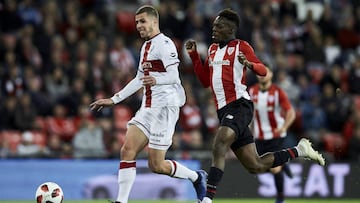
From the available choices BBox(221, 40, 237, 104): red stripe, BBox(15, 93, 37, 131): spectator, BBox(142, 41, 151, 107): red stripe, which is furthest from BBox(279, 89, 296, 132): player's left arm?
BBox(15, 93, 37, 131): spectator

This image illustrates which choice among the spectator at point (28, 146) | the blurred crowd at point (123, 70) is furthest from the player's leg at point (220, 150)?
the spectator at point (28, 146)

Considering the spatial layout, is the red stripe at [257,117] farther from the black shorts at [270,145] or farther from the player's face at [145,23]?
the player's face at [145,23]

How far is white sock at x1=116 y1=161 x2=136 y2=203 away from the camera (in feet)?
34.9

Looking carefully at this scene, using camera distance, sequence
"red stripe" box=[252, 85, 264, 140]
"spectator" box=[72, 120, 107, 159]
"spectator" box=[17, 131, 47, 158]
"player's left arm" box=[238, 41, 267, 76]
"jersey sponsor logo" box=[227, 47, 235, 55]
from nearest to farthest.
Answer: "player's left arm" box=[238, 41, 267, 76] → "jersey sponsor logo" box=[227, 47, 235, 55] → "red stripe" box=[252, 85, 264, 140] → "spectator" box=[17, 131, 47, 158] → "spectator" box=[72, 120, 107, 159]

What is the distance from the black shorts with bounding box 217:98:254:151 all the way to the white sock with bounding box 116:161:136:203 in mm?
1127

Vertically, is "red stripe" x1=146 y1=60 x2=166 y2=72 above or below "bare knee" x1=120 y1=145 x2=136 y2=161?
above

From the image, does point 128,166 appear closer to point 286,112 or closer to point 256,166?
point 256,166

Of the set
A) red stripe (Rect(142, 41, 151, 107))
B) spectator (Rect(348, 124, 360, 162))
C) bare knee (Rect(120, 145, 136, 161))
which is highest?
red stripe (Rect(142, 41, 151, 107))

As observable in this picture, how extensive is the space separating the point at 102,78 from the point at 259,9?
16.0ft

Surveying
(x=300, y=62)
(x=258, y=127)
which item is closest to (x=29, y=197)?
(x=258, y=127)

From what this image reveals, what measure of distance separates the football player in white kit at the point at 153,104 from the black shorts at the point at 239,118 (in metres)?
0.58

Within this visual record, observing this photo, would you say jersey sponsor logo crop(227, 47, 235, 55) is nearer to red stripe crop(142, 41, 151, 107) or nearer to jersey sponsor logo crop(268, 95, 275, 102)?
red stripe crop(142, 41, 151, 107)

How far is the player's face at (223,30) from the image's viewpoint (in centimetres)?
1096

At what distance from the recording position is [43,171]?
1617 centimetres
